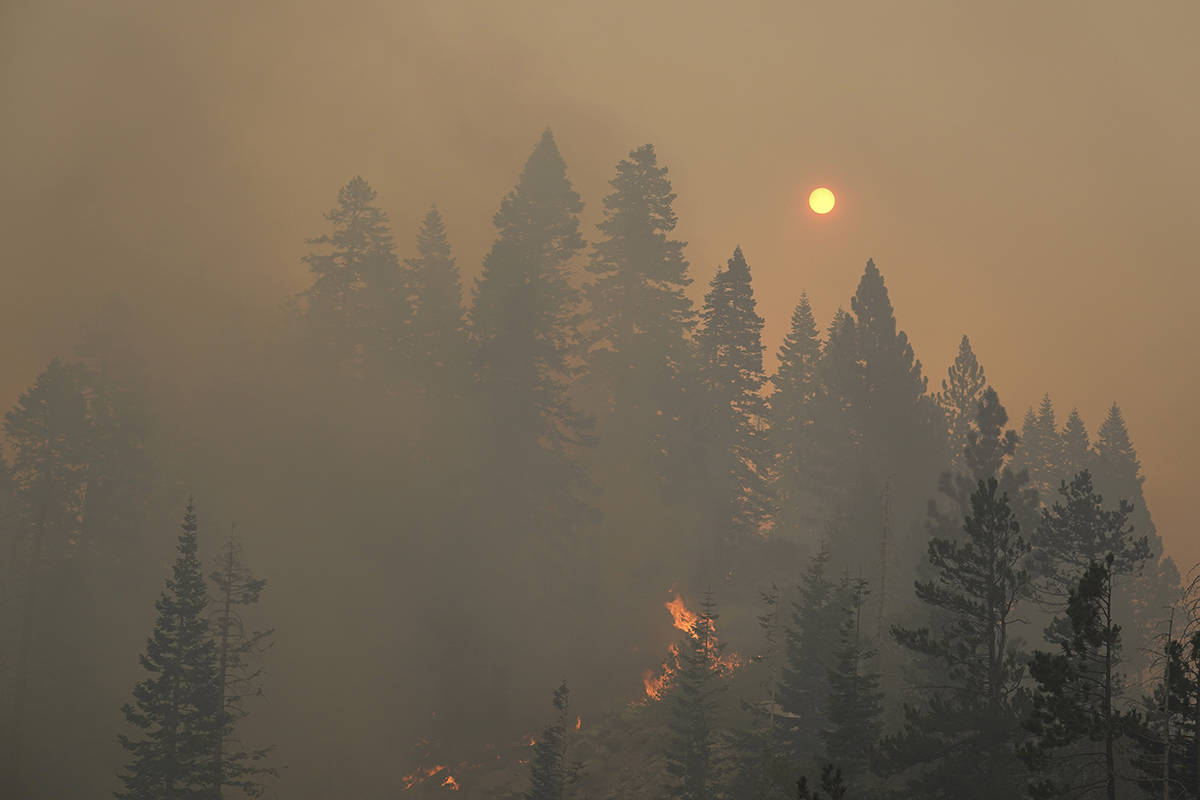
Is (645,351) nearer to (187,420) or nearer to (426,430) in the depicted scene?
(426,430)

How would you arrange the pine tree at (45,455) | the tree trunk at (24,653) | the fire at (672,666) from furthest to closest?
the pine tree at (45,455), the tree trunk at (24,653), the fire at (672,666)

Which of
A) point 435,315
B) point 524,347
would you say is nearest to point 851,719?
point 524,347

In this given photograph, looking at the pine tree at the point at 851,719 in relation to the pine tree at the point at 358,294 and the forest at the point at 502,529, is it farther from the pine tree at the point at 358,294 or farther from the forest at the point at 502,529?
the pine tree at the point at 358,294

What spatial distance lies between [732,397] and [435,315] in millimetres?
20922

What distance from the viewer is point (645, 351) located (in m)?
58.3

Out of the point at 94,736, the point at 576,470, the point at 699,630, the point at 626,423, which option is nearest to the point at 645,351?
the point at 626,423

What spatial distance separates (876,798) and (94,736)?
4144cm

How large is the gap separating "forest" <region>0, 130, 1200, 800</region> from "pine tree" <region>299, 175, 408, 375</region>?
23 cm

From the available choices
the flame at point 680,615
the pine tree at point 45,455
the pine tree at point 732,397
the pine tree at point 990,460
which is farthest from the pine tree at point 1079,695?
the pine tree at point 45,455

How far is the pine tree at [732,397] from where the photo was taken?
5484 centimetres

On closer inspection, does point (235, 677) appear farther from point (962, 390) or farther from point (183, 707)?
point (962, 390)

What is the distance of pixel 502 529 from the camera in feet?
178

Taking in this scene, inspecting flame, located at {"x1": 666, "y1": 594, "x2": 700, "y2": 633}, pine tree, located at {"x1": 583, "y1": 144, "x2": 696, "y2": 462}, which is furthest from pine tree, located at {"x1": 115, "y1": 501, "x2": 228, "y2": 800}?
pine tree, located at {"x1": 583, "y1": 144, "x2": 696, "y2": 462}

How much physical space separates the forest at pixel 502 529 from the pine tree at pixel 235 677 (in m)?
0.40
